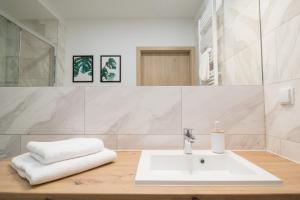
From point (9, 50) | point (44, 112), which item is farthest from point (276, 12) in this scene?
point (9, 50)

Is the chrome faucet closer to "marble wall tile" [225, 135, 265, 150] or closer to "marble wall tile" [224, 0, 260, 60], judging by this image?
"marble wall tile" [225, 135, 265, 150]

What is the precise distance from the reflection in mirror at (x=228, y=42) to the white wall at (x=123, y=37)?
0.10 meters

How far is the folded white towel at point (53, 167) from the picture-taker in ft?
2.08

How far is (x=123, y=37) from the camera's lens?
118cm

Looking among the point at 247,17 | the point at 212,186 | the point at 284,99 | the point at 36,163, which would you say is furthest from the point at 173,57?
the point at 36,163

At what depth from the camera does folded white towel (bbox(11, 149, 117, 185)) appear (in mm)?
635

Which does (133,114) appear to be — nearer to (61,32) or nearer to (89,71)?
(89,71)

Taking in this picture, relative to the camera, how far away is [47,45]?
3.91 feet

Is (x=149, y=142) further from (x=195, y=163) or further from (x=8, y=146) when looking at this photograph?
(x=8, y=146)

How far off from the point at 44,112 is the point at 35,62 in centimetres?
33

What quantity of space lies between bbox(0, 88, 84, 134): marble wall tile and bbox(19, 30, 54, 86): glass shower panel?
84mm

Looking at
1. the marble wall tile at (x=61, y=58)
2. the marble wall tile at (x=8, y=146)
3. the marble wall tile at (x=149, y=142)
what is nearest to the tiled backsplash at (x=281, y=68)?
the marble wall tile at (x=149, y=142)

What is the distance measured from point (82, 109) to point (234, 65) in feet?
3.16

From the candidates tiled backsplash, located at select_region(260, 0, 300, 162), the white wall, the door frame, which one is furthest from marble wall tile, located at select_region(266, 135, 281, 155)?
the white wall
